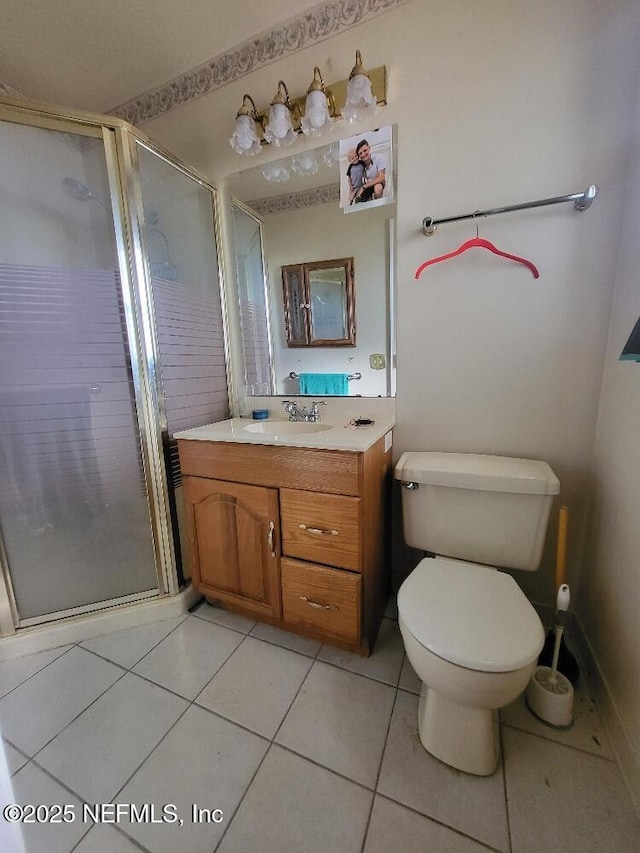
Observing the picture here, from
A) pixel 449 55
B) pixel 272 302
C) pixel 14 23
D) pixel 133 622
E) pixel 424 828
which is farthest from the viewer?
pixel 272 302

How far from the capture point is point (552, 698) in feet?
3.20

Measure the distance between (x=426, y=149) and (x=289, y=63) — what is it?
0.70m

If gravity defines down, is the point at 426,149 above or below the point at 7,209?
above

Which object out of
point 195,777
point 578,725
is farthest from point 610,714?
point 195,777

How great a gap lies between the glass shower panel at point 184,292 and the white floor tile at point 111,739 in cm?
97

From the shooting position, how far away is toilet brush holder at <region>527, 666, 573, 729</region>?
0.97 meters

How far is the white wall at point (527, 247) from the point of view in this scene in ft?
3.28

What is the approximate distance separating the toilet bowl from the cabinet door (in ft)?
1.79

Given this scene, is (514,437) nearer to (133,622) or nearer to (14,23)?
(133,622)

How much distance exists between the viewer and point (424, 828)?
0.77 meters

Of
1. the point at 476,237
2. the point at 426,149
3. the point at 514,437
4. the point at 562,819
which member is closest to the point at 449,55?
the point at 426,149

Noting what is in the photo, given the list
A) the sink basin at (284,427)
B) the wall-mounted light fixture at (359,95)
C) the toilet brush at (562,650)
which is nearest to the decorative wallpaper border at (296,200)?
the wall-mounted light fixture at (359,95)

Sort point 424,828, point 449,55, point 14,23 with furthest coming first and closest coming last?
point 14,23
point 449,55
point 424,828

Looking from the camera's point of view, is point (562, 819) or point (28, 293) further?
point (28, 293)
